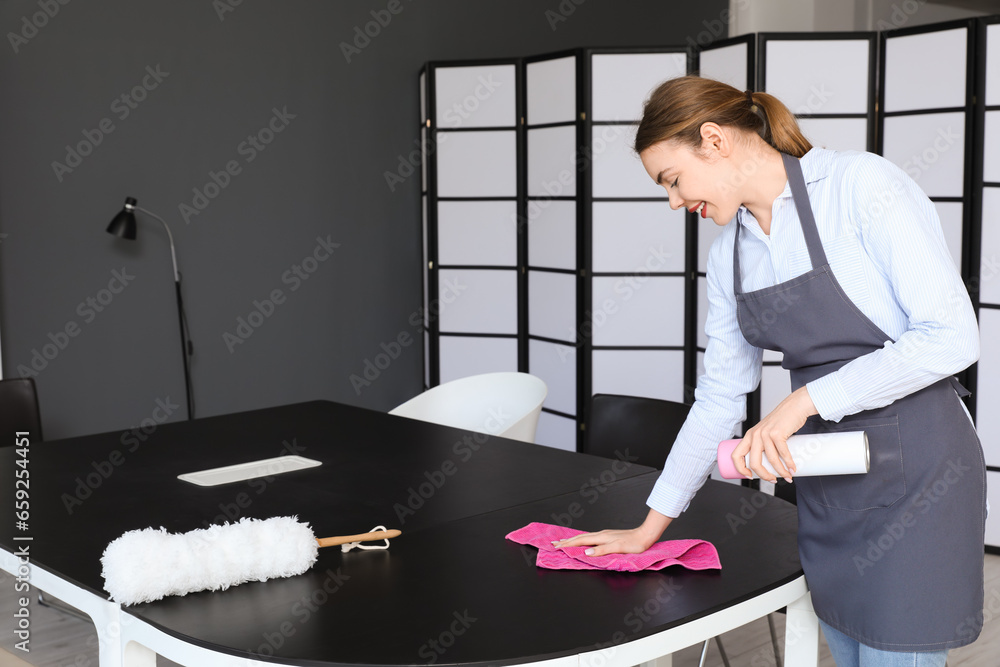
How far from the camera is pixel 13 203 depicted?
4.25 metres

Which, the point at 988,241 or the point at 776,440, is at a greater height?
the point at 988,241

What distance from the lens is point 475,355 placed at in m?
5.21

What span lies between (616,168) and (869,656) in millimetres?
3366

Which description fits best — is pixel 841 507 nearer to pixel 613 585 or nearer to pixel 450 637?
pixel 613 585

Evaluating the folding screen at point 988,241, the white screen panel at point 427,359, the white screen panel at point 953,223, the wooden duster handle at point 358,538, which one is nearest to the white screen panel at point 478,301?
the white screen panel at point 427,359

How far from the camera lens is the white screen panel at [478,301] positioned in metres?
5.12

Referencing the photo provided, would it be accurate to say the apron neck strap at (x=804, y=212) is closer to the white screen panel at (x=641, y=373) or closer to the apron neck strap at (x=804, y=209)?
the apron neck strap at (x=804, y=209)

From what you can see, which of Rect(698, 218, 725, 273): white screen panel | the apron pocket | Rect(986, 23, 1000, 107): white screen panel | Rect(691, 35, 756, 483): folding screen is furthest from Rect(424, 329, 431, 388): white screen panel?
the apron pocket

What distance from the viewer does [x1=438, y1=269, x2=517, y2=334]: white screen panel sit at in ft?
16.8

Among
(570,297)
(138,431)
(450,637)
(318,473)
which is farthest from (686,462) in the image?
(570,297)

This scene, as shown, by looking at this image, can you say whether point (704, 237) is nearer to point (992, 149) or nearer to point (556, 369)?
point (556, 369)

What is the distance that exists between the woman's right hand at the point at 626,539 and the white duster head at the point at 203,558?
429 mm

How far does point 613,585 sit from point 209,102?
3.94 m

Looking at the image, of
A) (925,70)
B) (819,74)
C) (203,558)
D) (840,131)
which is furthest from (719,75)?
(203,558)
